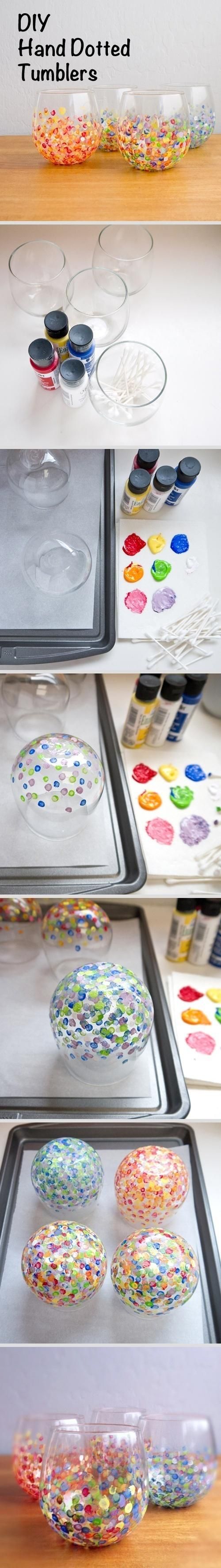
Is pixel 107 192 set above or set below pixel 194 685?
above

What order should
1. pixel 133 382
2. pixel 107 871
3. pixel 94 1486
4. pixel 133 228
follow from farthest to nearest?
pixel 107 871, pixel 133 228, pixel 133 382, pixel 94 1486

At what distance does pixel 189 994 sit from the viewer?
1.41 meters

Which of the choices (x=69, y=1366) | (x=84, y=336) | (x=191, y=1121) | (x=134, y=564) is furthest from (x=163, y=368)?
(x=69, y=1366)

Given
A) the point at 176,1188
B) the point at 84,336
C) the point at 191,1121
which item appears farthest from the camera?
the point at 191,1121

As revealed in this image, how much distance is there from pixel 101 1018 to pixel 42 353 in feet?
2.44

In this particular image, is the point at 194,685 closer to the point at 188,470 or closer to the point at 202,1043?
the point at 188,470

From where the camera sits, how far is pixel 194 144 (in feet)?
3.86

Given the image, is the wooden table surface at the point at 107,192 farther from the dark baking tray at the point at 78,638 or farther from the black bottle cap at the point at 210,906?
the black bottle cap at the point at 210,906

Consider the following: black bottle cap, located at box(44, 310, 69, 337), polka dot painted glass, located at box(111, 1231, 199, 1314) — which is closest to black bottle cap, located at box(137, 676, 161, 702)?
black bottle cap, located at box(44, 310, 69, 337)

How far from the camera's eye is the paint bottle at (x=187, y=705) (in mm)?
1328

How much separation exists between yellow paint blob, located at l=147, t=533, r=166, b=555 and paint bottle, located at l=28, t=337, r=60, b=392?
8.7 inches

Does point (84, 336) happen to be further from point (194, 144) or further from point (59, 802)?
point (59, 802)

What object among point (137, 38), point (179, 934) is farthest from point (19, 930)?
point (137, 38)

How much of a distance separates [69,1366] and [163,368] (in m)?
1.15
